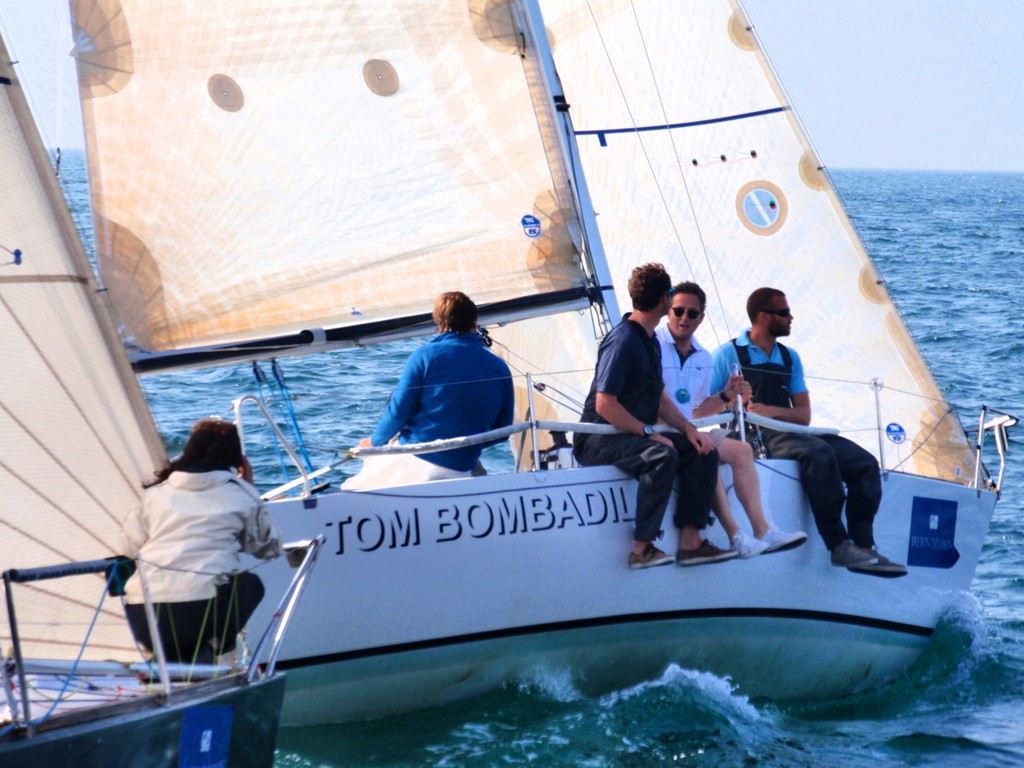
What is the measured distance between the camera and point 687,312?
6543mm

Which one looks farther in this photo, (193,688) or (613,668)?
(613,668)

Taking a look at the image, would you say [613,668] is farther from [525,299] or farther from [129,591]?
[129,591]

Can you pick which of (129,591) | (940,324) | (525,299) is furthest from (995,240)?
(129,591)

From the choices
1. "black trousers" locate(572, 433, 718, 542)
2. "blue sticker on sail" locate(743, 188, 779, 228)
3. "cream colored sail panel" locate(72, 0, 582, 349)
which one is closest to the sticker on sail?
"blue sticker on sail" locate(743, 188, 779, 228)

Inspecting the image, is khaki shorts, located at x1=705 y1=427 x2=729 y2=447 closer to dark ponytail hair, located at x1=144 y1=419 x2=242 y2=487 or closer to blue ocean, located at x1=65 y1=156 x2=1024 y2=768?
blue ocean, located at x1=65 y1=156 x2=1024 y2=768

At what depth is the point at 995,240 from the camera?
1276 inches

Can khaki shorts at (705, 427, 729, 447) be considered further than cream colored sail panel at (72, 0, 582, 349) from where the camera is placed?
Yes

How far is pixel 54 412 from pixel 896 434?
15.4 feet

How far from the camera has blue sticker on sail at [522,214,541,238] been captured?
276 inches

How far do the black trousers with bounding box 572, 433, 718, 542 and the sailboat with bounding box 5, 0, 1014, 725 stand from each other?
100 millimetres

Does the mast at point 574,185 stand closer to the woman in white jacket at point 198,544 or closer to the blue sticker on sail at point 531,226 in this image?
the blue sticker on sail at point 531,226

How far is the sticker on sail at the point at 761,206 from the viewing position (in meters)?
8.45

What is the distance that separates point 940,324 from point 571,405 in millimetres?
10355

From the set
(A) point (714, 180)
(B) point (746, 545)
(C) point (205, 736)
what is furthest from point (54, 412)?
(A) point (714, 180)
